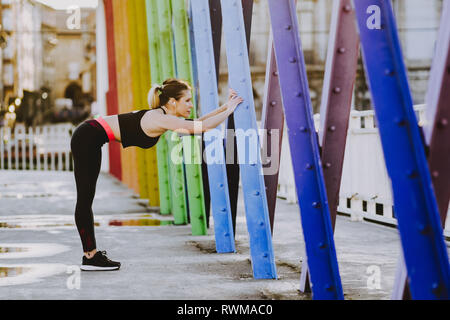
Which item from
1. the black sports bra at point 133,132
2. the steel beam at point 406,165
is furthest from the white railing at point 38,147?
the steel beam at point 406,165

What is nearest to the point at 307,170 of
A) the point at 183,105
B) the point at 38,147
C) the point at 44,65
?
the point at 183,105

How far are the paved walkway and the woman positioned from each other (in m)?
0.33

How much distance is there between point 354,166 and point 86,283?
5156 millimetres

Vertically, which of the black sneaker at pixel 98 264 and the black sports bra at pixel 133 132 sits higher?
the black sports bra at pixel 133 132

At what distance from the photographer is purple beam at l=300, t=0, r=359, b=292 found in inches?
171

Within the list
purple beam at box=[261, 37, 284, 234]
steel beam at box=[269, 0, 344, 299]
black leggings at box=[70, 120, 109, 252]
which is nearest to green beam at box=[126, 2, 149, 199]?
purple beam at box=[261, 37, 284, 234]

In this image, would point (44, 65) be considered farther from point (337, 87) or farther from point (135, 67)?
point (337, 87)

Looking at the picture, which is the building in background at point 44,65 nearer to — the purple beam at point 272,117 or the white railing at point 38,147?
the white railing at point 38,147

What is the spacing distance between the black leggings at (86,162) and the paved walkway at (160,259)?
397mm

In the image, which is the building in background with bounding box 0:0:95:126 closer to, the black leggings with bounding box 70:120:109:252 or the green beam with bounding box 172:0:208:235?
the green beam with bounding box 172:0:208:235

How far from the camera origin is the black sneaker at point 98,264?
223 inches

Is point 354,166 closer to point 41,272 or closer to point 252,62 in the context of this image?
point 41,272

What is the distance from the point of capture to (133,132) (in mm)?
5477

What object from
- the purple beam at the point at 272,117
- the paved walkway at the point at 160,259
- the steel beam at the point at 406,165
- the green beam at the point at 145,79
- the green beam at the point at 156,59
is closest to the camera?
the steel beam at the point at 406,165
